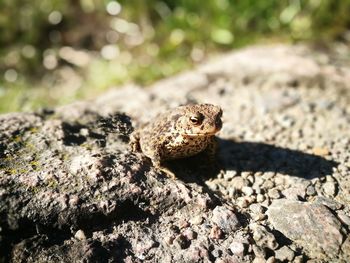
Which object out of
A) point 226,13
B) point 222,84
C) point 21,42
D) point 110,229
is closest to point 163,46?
point 226,13

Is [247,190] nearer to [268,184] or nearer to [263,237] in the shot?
[268,184]

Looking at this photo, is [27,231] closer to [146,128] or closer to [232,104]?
[146,128]

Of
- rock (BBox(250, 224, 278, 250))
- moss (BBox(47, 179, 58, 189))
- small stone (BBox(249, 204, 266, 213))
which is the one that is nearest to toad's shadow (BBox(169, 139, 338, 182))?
small stone (BBox(249, 204, 266, 213))

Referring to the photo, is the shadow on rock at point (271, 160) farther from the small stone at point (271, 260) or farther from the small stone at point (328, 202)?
the small stone at point (271, 260)

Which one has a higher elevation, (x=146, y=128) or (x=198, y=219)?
(x=146, y=128)

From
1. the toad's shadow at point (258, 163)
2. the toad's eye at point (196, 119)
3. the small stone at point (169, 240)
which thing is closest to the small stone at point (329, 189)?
the toad's shadow at point (258, 163)

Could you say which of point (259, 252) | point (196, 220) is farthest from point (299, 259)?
point (196, 220)
